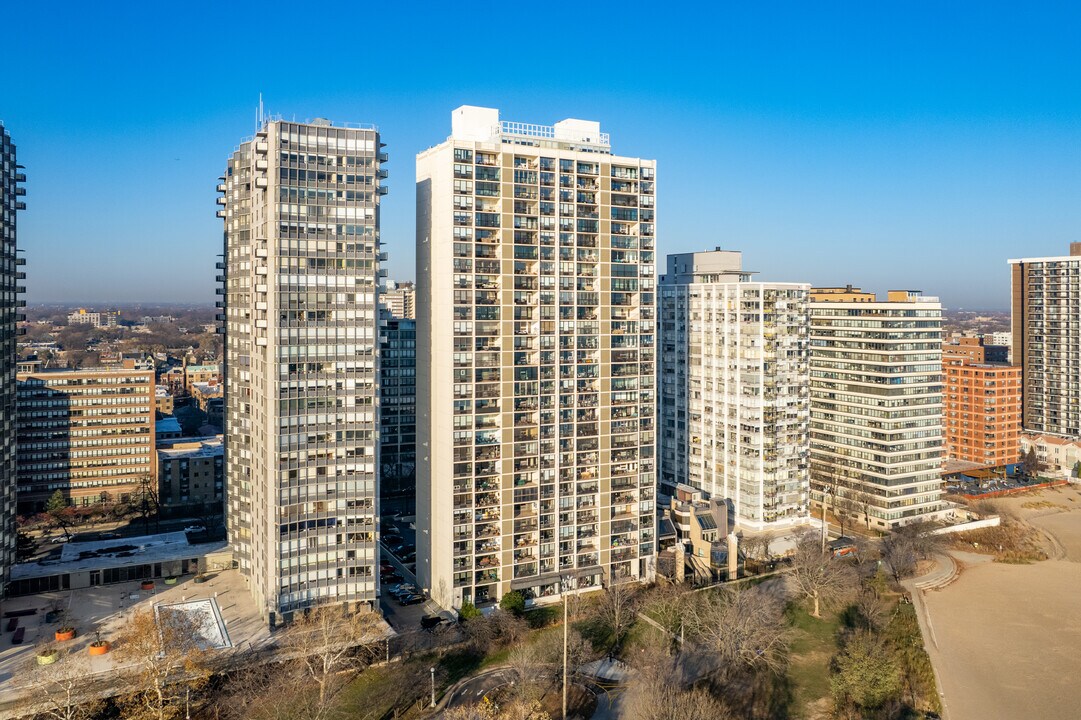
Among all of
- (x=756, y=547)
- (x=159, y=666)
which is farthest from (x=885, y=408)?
(x=159, y=666)

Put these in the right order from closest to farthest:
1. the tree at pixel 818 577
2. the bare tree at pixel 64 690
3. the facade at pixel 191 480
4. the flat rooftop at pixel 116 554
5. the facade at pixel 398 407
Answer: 1. the bare tree at pixel 64 690
2. the flat rooftop at pixel 116 554
3. the tree at pixel 818 577
4. the facade at pixel 191 480
5. the facade at pixel 398 407

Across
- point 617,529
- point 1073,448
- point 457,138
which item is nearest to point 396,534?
point 617,529

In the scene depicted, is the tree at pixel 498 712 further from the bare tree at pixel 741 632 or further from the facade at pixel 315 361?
the facade at pixel 315 361

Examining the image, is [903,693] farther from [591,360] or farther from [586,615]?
[591,360]

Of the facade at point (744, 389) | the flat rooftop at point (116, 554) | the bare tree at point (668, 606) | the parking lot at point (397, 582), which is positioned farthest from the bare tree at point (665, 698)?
the flat rooftop at point (116, 554)

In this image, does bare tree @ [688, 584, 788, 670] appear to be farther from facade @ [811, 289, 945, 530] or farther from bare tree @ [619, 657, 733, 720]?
facade @ [811, 289, 945, 530]

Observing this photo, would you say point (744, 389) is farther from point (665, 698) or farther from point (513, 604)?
point (665, 698)
